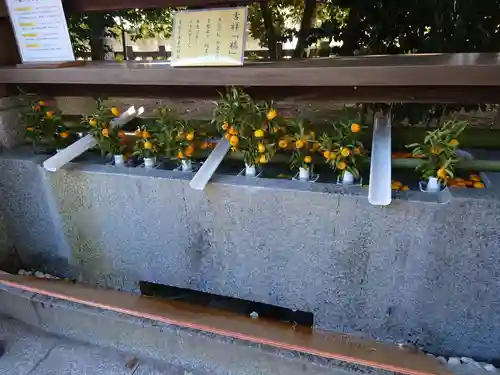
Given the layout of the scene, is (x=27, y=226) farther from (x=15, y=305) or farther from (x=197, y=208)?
(x=197, y=208)

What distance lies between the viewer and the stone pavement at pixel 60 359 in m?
2.51

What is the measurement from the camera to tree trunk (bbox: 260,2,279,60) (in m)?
4.91

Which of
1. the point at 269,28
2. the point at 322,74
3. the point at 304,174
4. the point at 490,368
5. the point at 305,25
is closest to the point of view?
the point at 322,74

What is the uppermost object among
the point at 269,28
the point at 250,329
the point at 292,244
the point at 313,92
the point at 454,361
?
the point at 269,28

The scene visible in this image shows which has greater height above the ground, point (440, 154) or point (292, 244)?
point (440, 154)

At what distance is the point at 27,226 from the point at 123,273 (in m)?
0.99

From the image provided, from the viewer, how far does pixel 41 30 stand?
2.67 m

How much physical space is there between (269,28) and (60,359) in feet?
14.7

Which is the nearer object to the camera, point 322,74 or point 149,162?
point 322,74

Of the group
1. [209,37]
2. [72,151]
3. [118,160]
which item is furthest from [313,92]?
[72,151]

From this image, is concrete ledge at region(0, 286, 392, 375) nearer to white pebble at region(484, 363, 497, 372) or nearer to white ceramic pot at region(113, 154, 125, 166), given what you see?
white pebble at region(484, 363, 497, 372)

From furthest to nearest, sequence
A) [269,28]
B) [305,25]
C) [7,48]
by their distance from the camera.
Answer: [269,28]
[305,25]
[7,48]

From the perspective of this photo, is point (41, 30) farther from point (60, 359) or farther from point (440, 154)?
point (440, 154)

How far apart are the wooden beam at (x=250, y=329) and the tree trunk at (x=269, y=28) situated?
3897 mm
